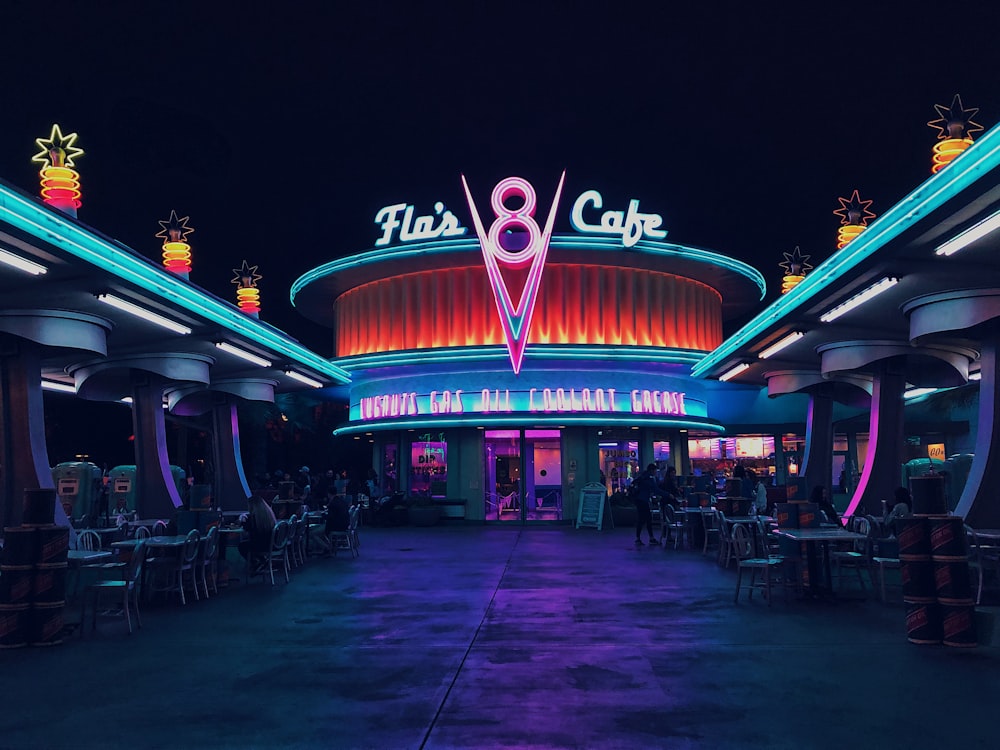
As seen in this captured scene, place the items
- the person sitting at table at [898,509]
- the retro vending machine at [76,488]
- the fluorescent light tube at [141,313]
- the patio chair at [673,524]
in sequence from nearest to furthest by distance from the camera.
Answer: the person sitting at table at [898,509], the fluorescent light tube at [141,313], the patio chair at [673,524], the retro vending machine at [76,488]

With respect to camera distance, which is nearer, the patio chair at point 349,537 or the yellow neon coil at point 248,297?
the patio chair at point 349,537

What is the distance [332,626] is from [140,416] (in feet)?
39.5

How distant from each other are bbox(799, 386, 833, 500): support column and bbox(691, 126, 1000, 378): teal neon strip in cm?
805

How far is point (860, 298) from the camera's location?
42.8 ft

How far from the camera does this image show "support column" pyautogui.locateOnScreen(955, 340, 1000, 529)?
42.2ft

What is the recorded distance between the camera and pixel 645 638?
827 cm

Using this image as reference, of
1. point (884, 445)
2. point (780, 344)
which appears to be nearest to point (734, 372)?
point (780, 344)

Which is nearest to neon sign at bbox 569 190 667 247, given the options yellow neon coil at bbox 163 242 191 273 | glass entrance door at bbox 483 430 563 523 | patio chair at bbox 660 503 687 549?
glass entrance door at bbox 483 430 563 523

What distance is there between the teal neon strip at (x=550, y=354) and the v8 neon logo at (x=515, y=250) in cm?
76

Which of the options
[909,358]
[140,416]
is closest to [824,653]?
[909,358]

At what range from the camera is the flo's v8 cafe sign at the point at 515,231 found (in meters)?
25.0

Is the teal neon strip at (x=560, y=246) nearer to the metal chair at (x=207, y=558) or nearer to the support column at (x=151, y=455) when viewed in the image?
the support column at (x=151, y=455)

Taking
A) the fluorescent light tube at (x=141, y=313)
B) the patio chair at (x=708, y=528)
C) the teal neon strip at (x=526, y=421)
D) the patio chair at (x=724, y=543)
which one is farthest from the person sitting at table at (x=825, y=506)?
the teal neon strip at (x=526, y=421)

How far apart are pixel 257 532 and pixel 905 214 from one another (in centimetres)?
1080
